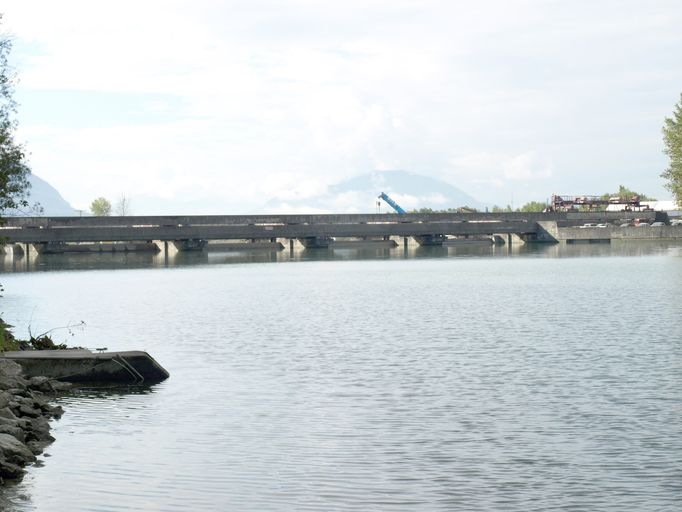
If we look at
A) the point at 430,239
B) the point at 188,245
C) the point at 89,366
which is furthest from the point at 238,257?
the point at 89,366

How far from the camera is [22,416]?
19.9 metres

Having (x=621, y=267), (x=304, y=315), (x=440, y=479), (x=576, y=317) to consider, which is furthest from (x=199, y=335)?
(x=621, y=267)

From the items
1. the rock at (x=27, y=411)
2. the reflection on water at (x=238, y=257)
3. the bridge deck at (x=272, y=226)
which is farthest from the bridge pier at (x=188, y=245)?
the rock at (x=27, y=411)

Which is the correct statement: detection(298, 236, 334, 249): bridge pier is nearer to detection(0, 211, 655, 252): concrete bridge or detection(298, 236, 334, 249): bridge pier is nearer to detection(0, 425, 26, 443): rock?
detection(0, 211, 655, 252): concrete bridge

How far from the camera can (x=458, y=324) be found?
39562 mm

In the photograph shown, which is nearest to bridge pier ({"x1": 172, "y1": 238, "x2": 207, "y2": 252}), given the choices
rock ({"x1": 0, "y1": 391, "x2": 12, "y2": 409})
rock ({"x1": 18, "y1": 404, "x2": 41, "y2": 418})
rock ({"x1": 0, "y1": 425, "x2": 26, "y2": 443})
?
rock ({"x1": 18, "y1": 404, "x2": 41, "y2": 418})

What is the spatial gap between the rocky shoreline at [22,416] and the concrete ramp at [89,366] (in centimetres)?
71

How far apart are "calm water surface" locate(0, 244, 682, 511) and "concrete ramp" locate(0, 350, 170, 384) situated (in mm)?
917

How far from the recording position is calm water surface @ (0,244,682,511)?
15.5 metres

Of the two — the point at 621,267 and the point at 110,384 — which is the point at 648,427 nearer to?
the point at 110,384

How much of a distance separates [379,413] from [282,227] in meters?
130

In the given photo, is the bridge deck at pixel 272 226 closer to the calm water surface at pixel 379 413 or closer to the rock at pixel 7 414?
the calm water surface at pixel 379 413

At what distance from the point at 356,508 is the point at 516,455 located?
12.9ft

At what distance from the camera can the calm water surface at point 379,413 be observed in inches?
608
